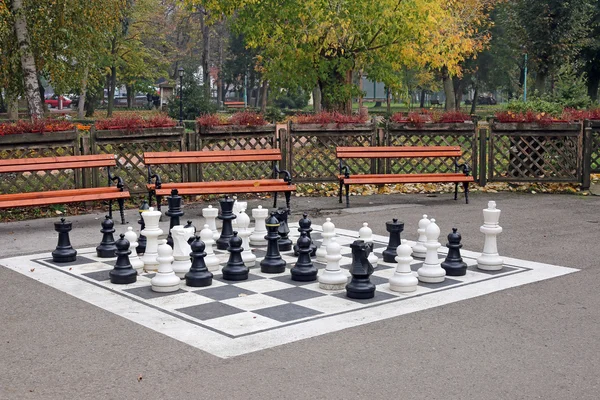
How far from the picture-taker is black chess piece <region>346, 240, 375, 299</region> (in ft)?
24.2

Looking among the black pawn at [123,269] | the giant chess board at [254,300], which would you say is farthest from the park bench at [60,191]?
the black pawn at [123,269]

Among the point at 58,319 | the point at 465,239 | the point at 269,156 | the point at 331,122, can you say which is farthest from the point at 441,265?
the point at 331,122

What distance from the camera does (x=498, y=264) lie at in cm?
881

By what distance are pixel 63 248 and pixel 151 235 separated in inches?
51.1

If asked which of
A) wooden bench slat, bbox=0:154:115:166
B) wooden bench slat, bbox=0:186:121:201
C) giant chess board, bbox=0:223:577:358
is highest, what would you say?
wooden bench slat, bbox=0:154:115:166

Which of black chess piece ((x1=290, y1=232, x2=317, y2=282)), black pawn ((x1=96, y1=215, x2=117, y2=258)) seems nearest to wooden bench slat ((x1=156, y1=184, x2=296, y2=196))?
black pawn ((x1=96, y1=215, x2=117, y2=258))

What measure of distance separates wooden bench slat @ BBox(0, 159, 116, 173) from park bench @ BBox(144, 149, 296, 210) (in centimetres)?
71

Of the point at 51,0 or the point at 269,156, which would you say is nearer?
the point at 269,156

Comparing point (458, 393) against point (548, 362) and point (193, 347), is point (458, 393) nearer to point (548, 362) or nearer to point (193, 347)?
point (548, 362)

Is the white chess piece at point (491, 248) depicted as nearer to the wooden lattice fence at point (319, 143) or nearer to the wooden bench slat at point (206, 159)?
the wooden bench slat at point (206, 159)

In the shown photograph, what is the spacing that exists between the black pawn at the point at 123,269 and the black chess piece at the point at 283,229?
5.72 ft

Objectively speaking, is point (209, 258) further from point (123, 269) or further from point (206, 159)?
point (206, 159)

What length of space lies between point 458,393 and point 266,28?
1825 centimetres

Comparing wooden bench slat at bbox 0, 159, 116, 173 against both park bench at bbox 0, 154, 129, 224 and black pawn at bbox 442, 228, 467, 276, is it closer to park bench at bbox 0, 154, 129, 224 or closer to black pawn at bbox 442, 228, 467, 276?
park bench at bbox 0, 154, 129, 224
